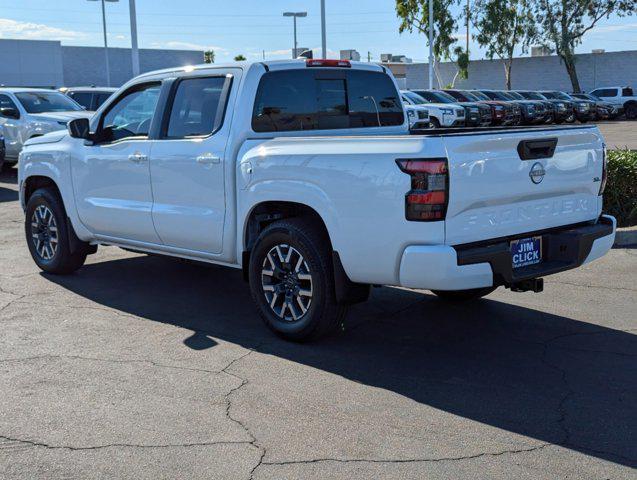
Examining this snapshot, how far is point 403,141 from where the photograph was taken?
16.7 ft

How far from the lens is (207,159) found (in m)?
6.31

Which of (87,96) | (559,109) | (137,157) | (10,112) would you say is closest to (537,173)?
(137,157)

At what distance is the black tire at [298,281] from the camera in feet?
18.5

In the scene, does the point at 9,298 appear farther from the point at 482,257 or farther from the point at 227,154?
the point at 482,257

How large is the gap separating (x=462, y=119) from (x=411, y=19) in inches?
1120

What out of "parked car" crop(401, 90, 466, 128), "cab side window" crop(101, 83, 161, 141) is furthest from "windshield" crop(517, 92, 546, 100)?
"cab side window" crop(101, 83, 161, 141)

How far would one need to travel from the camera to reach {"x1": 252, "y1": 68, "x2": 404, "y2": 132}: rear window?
6.36m

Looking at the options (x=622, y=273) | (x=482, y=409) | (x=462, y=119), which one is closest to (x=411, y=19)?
(x=462, y=119)

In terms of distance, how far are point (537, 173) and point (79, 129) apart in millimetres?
4155

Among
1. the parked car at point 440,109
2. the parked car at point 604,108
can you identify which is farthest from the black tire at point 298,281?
the parked car at point 604,108

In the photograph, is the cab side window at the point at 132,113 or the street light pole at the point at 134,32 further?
the street light pole at the point at 134,32

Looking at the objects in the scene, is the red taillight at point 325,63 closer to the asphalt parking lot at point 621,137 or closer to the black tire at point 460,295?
the black tire at point 460,295

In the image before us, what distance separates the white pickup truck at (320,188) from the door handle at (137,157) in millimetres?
13

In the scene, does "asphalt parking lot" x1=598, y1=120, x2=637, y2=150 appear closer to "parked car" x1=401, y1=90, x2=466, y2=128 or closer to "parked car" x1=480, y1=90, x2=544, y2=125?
"parked car" x1=480, y1=90, x2=544, y2=125
